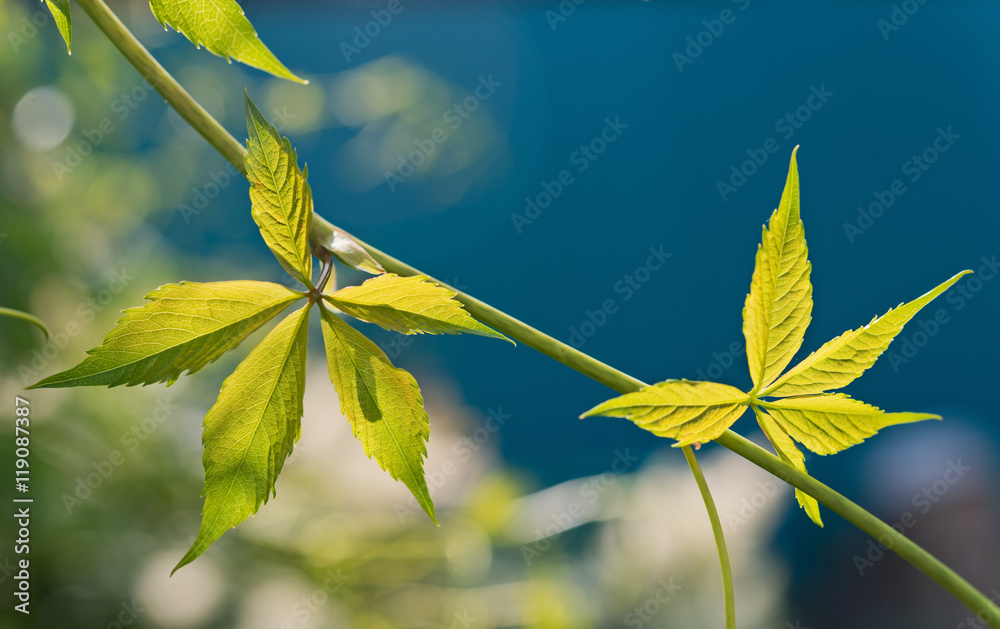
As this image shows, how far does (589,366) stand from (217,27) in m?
0.13

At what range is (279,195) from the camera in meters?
0.16

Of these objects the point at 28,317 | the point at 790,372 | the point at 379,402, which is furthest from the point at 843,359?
the point at 28,317

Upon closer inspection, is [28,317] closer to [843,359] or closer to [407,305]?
[407,305]

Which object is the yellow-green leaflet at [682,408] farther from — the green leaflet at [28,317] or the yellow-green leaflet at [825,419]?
the green leaflet at [28,317]

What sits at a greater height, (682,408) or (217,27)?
(217,27)

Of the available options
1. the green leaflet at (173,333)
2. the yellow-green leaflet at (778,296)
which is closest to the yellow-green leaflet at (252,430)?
the green leaflet at (173,333)

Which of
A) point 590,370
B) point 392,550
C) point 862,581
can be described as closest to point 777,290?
point 590,370

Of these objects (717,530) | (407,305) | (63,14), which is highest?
(63,14)

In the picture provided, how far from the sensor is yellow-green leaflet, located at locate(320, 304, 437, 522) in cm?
17

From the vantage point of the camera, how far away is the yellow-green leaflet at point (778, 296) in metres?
0.16

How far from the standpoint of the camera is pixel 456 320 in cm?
15

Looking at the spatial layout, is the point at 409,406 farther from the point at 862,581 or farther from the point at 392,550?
the point at 862,581

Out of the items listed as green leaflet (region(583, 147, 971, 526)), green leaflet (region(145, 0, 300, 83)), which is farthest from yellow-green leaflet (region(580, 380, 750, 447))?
green leaflet (region(145, 0, 300, 83))

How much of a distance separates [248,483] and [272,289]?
0.05m
